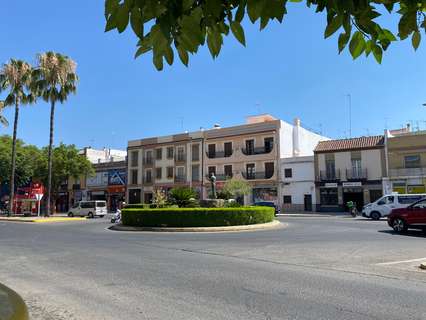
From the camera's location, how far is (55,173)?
5059 cm

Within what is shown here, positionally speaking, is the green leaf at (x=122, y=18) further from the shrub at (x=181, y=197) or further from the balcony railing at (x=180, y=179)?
the balcony railing at (x=180, y=179)

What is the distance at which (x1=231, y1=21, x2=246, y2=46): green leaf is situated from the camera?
2375 millimetres

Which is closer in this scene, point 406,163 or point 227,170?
point 406,163

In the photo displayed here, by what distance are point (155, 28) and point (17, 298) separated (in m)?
4.59

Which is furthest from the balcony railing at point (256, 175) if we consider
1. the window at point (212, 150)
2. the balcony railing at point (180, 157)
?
the balcony railing at point (180, 157)

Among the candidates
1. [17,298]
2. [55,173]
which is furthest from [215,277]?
[55,173]

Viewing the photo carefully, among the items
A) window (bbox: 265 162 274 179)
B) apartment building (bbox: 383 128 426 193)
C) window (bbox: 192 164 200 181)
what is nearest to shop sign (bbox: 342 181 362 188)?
apartment building (bbox: 383 128 426 193)

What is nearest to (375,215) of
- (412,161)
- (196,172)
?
(412,161)

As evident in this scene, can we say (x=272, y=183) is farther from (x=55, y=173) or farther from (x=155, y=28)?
(x=155, y=28)

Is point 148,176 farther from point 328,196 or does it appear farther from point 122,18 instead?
point 122,18

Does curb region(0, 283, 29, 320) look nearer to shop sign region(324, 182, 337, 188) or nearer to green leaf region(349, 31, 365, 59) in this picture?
green leaf region(349, 31, 365, 59)

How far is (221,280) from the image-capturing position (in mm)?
8617

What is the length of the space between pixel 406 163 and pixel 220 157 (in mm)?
22715

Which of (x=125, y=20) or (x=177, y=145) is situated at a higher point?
(x=177, y=145)
